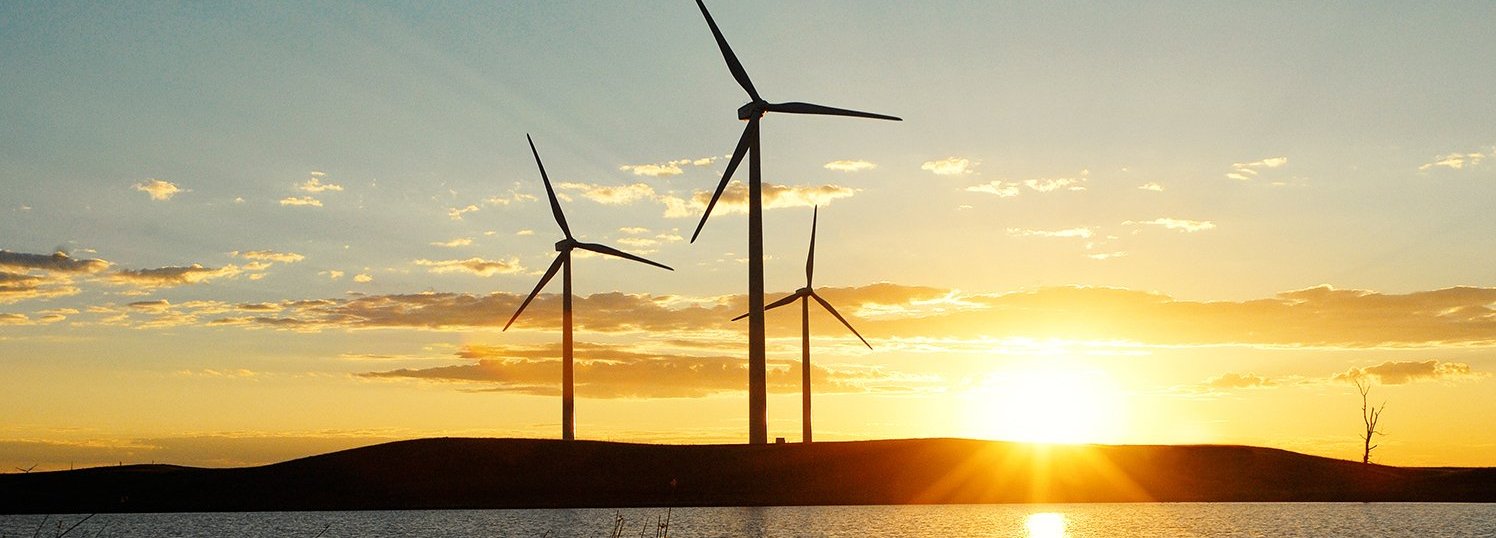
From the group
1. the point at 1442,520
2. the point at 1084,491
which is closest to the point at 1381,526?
the point at 1442,520

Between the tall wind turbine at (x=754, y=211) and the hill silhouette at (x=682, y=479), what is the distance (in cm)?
2119

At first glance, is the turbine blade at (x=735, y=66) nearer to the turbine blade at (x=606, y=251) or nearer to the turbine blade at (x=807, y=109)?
the turbine blade at (x=807, y=109)

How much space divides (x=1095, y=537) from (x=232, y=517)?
286 ft

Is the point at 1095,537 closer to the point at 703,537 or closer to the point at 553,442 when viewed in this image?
the point at 703,537

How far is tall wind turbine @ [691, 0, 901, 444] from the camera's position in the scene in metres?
103

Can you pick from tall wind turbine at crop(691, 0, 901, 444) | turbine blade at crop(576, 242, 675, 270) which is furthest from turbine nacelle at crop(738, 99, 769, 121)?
turbine blade at crop(576, 242, 675, 270)

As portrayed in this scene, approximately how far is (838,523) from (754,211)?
2590cm

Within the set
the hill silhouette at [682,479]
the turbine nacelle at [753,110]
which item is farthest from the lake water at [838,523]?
the turbine nacelle at [753,110]

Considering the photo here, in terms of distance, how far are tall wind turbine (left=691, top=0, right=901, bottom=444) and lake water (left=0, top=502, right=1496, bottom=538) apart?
963 cm

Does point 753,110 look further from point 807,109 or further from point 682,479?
point 682,479

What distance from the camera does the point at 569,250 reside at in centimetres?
14462

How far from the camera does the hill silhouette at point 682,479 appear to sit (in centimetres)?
14775

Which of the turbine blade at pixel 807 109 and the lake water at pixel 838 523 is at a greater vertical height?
the turbine blade at pixel 807 109

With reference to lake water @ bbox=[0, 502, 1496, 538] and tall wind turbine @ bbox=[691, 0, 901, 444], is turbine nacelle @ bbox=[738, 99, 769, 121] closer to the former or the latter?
tall wind turbine @ bbox=[691, 0, 901, 444]
